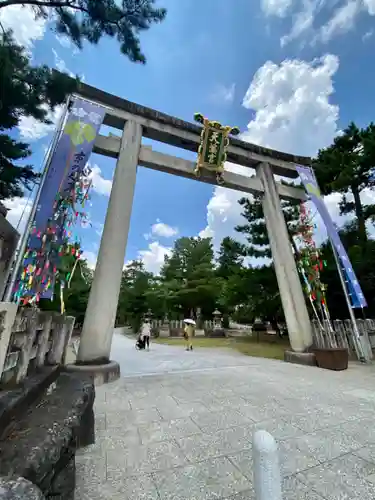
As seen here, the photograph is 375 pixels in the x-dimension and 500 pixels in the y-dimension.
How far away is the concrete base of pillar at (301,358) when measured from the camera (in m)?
6.03

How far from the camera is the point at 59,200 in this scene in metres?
4.88

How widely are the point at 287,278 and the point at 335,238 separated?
6.04 ft

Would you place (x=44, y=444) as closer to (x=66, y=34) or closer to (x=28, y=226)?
(x=28, y=226)

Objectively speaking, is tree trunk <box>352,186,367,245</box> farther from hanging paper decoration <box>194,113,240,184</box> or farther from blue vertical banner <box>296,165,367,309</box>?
hanging paper decoration <box>194,113,240,184</box>

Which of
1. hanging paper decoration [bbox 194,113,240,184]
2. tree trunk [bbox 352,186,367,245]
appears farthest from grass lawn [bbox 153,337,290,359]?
hanging paper decoration [bbox 194,113,240,184]

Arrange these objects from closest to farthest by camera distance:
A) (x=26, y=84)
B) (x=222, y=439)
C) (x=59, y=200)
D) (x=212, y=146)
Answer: (x=222, y=439), (x=26, y=84), (x=59, y=200), (x=212, y=146)

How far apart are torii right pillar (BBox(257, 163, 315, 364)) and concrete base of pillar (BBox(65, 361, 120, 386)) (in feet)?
15.1

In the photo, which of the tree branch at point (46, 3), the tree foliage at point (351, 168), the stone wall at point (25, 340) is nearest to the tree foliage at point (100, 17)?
the tree branch at point (46, 3)

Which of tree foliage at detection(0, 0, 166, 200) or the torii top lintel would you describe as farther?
the torii top lintel

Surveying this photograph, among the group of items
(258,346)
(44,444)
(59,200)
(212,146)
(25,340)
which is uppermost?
(212,146)

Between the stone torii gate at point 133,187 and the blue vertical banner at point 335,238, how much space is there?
1.78 feet

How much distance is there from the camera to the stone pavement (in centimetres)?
170

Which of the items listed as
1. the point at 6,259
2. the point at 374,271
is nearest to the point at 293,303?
the point at 374,271

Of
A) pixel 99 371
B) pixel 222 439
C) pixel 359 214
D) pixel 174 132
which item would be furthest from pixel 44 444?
pixel 359 214
